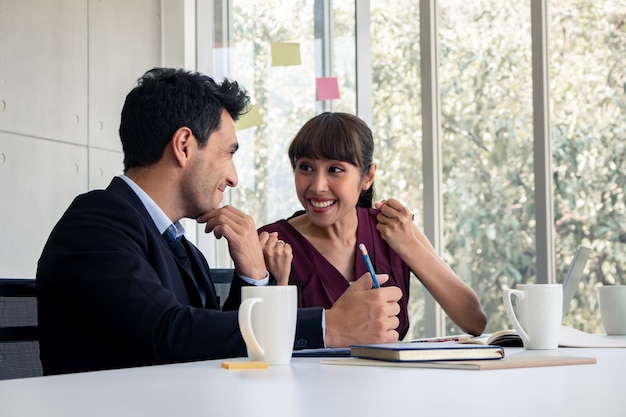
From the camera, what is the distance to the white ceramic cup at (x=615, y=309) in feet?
5.58

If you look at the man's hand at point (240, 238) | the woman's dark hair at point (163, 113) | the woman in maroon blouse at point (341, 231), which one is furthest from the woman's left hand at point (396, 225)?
the woman's dark hair at point (163, 113)

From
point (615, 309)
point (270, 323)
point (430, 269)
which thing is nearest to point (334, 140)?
point (430, 269)

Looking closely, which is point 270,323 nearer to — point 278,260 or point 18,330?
point 18,330

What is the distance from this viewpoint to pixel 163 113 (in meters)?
1.67

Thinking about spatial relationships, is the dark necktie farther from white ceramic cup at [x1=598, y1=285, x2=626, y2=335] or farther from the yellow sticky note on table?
white ceramic cup at [x1=598, y1=285, x2=626, y2=335]

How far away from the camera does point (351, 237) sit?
2.19m

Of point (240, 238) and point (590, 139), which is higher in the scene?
point (590, 139)

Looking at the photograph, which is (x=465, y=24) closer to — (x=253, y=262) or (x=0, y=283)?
(x=253, y=262)

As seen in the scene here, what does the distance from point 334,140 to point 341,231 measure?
244 mm

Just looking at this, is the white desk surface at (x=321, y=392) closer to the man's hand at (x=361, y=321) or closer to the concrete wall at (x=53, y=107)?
the man's hand at (x=361, y=321)

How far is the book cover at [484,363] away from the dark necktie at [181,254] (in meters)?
0.55

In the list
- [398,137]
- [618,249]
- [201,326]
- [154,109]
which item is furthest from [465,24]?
[201,326]

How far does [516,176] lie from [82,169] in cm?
155

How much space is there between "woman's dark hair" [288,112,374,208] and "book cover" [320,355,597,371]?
1.07 meters
